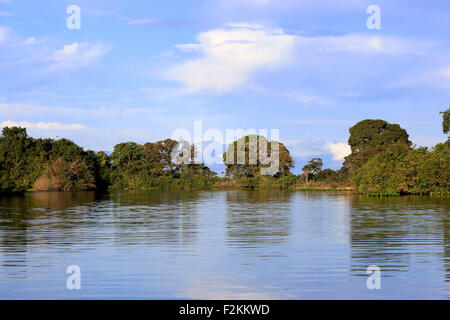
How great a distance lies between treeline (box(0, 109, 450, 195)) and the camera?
52250 mm

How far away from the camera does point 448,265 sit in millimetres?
7996

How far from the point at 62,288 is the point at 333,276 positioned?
3687mm

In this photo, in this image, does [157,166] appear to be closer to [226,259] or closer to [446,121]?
[446,121]

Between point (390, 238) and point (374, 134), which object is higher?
point (374, 134)

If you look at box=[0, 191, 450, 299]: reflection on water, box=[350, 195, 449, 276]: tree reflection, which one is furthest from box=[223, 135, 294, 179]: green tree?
box=[0, 191, 450, 299]: reflection on water

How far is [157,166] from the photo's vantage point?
208ft

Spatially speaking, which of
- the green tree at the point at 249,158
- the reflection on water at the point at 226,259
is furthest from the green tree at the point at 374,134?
the reflection on water at the point at 226,259

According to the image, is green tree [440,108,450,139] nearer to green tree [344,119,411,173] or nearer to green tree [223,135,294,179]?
green tree [344,119,411,173]

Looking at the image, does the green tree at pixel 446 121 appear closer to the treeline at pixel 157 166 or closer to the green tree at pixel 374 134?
the treeline at pixel 157 166

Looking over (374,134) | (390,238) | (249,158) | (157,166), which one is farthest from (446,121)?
(390,238)

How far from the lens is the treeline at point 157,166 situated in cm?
5225
